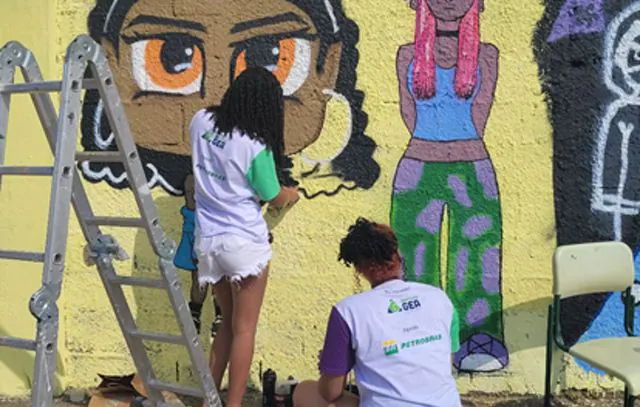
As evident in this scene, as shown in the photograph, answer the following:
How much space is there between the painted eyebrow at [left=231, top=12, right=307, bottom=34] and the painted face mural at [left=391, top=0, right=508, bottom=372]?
59 cm

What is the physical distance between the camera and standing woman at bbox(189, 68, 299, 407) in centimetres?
308

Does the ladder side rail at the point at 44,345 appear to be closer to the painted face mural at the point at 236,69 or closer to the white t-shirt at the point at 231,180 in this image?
the white t-shirt at the point at 231,180

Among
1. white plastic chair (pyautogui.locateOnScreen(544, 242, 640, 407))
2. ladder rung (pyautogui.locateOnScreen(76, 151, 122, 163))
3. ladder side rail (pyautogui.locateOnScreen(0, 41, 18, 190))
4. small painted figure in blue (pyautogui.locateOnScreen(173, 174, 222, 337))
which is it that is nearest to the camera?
ladder side rail (pyautogui.locateOnScreen(0, 41, 18, 190))

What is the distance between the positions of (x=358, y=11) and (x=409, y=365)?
205 centimetres

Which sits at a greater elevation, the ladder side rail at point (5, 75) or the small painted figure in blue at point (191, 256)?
the ladder side rail at point (5, 75)

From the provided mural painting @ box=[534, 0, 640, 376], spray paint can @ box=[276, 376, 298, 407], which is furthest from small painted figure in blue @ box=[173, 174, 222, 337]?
mural painting @ box=[534, 0, 640, 376]

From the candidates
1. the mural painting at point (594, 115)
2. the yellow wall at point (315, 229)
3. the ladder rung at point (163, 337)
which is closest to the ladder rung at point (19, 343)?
the ladder rung at point (163, 337)

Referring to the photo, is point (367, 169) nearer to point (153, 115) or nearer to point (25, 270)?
point (153, 115)

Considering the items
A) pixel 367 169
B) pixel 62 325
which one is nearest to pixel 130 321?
pixel 62 325

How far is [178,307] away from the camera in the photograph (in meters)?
3.05

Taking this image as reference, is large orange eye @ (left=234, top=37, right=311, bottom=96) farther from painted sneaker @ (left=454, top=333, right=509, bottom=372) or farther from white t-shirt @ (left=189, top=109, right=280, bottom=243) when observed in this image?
painted sneaker @ (left=454, top=333, right=509, bottom=372)

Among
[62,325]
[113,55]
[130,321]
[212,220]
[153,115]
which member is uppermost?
[113,55]

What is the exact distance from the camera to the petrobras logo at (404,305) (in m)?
2.44

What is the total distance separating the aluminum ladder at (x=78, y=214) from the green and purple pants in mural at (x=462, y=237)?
52.0 inches
